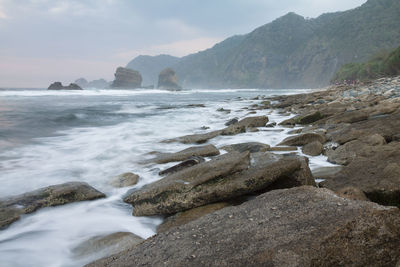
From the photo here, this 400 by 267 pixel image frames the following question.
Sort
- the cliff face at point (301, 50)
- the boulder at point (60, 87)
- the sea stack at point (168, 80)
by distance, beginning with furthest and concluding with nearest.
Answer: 1. the sea stack at point (168, 80)
2. the cliff face at point (301, 50)
3. the boulder at point (60, 87)

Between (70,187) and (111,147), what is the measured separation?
399 cm

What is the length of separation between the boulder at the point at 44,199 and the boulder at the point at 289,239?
6.62ft

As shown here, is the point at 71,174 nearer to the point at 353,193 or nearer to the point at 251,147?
the point at 251,147

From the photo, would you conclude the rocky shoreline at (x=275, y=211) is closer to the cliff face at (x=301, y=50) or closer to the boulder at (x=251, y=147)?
the boulder at (x=251, y=147)

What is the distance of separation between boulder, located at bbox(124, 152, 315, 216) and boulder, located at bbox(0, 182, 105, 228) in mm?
1087

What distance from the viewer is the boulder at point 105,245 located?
8.82 feet

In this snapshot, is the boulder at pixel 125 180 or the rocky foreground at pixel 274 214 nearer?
the rocky foreground at pixel 274 214

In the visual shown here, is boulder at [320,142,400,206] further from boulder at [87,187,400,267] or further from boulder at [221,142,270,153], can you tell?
boulder at [221,142,270,153]

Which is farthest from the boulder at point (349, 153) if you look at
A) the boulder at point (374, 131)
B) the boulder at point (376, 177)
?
the boulder at point (374, 131)

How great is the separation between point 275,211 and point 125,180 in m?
3.17

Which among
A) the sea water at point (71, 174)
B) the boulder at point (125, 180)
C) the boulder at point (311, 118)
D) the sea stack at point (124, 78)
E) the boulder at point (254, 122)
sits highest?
the sea stack at point (124, 78)

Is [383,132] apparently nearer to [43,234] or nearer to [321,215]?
[321,215]

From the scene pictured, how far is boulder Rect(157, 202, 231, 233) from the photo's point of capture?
2.91 m

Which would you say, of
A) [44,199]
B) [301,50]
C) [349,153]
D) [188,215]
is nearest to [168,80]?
[301,50]
